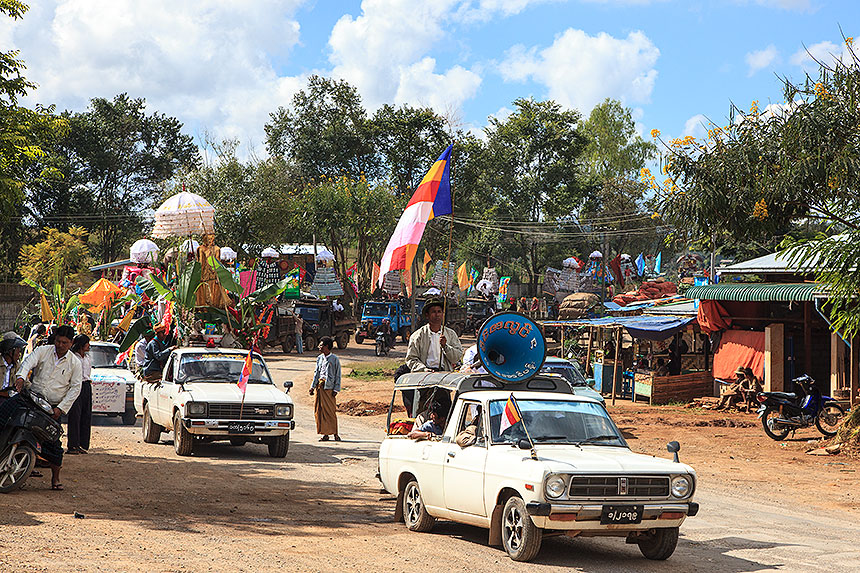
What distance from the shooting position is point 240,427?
47.7ft

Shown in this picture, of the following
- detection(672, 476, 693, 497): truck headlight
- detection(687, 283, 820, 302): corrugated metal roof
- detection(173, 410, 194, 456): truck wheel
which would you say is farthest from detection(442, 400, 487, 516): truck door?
detection(687, 283, 820, 302): corrugated metal roof

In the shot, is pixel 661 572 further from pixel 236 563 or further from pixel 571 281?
pixel 571 281

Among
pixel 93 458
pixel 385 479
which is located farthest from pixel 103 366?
pixel 385 479

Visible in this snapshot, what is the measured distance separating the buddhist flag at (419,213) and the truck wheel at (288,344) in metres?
30.6

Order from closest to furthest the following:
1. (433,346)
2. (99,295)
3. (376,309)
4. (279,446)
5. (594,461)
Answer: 1. (594,461)
2. (433,346)
3. (279,446)
4. (99,295)
5. (376,309)

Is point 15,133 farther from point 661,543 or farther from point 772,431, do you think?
point 772,431

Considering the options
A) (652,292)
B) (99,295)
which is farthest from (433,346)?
(652,292)

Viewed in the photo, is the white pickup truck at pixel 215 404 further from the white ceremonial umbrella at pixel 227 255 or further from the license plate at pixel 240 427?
Answer: the white ceremonial umbrella at pixel 227 255

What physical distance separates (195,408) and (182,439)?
2.11ft

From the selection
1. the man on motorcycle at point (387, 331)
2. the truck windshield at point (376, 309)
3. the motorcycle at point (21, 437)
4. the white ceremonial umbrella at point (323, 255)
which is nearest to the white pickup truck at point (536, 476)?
the motorcycle at point (21, 437)

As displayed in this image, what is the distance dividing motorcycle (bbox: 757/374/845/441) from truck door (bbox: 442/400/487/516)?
39.1 ft

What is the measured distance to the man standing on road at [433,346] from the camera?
12.1 meters

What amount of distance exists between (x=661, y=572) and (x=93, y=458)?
912 centimetres

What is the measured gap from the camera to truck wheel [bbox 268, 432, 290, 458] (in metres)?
15.1
